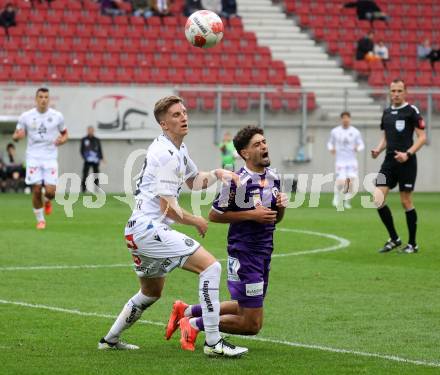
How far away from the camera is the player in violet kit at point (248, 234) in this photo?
8.35 metres

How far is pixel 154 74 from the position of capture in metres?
34.9

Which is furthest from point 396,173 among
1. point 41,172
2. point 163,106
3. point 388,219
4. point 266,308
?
point 163,106

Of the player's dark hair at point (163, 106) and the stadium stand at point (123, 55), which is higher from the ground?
the stadium stand at point (123, 55)

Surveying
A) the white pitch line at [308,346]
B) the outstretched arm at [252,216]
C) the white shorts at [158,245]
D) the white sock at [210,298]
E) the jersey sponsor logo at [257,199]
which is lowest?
the white pitch line at [308,346]

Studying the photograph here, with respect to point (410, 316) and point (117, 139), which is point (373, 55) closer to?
point (117, 139)

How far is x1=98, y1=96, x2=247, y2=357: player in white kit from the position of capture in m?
8.05

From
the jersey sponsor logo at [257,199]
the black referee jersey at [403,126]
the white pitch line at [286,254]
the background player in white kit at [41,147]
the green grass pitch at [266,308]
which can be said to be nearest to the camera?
the green grass pitch at [266,308]

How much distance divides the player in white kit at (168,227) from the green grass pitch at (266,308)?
419 mm

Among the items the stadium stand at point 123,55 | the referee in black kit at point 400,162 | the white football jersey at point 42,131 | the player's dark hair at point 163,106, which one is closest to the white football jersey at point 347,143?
the stadium stand at point 123,55

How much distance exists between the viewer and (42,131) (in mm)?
19734

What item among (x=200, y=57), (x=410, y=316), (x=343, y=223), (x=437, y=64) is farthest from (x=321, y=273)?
(x=437, y=64)

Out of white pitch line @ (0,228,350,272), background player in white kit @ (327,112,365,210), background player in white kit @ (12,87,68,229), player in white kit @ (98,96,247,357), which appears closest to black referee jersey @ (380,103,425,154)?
white pitch line @ (0,228,350,272)

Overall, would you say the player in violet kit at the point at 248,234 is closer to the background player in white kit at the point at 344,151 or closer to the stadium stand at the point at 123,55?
the background player in white kit at the point at 344,151

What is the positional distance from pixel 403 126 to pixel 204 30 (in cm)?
526
